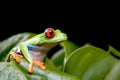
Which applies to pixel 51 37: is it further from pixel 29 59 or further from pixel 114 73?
pixel 114 73

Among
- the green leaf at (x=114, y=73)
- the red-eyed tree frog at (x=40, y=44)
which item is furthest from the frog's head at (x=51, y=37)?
the green leaf at (x=114, y=73)

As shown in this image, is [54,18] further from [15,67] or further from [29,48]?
[15,67]

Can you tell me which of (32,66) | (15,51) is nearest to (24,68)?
(32,66)

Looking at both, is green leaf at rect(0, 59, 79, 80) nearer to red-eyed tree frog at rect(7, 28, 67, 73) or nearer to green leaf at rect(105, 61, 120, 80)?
red-eyed tree frog at rect(7, 28, 67, 73)

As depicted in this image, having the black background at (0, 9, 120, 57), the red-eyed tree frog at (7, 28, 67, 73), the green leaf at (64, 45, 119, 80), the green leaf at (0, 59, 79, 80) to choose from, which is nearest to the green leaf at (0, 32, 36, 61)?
the red-eyed tree frog at (7, 28, 67, 73)

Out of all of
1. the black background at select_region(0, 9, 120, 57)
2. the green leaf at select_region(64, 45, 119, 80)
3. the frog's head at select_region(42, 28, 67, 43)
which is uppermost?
the frog's head at select_region(42, 28, 67, 43)

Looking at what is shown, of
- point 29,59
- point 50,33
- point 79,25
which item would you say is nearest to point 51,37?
point 50,33
